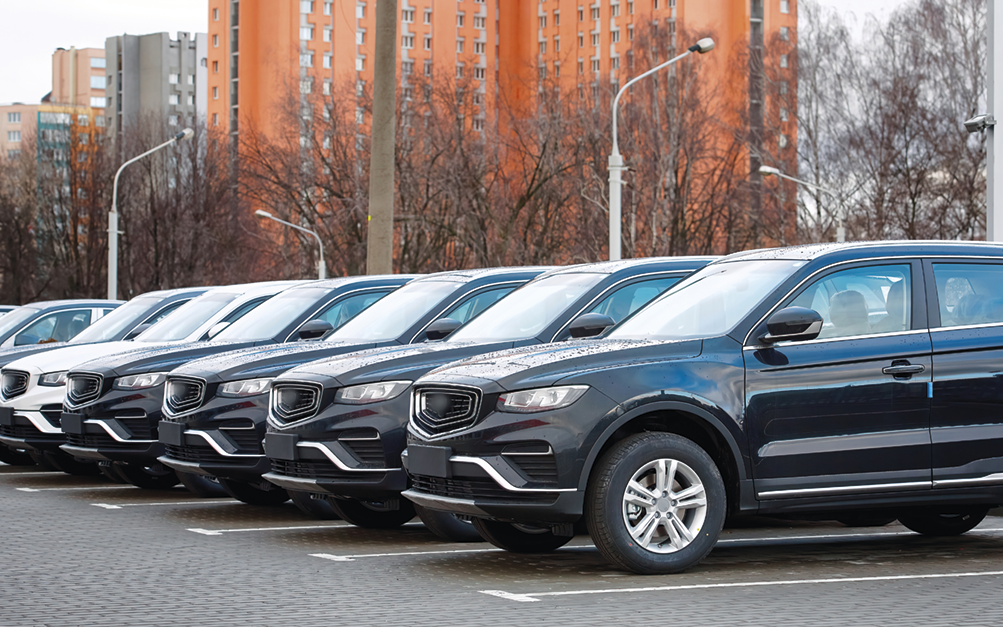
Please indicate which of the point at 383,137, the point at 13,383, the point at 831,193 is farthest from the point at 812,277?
the point at 831,193

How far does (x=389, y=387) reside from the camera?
9703mm

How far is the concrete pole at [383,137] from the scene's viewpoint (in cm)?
2038

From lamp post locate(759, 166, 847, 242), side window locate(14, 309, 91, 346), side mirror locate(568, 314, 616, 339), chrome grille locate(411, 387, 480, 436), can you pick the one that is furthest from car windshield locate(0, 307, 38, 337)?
lamp post locate(759, 166, 847, 242)

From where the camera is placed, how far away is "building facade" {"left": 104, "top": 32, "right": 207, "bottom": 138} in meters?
132

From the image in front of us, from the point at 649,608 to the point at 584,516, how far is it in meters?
0.98

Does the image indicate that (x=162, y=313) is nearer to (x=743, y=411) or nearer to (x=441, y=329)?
(x=441, y=329)

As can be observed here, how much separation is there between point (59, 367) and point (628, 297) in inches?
269

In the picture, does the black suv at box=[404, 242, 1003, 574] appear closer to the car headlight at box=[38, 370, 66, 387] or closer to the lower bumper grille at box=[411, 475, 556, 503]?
the lower bumper grille at box=[411, 475, 556, 503]

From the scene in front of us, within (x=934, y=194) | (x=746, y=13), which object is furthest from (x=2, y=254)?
(x=746, y=13)

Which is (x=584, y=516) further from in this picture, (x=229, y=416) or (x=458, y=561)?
(x=229, y=416)

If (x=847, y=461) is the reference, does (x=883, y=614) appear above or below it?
below

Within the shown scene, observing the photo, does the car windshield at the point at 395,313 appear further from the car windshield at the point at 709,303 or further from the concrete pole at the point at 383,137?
the concrete pole at the point at 383,137

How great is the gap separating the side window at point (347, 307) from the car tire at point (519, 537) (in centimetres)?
433

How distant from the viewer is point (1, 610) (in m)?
7.33
